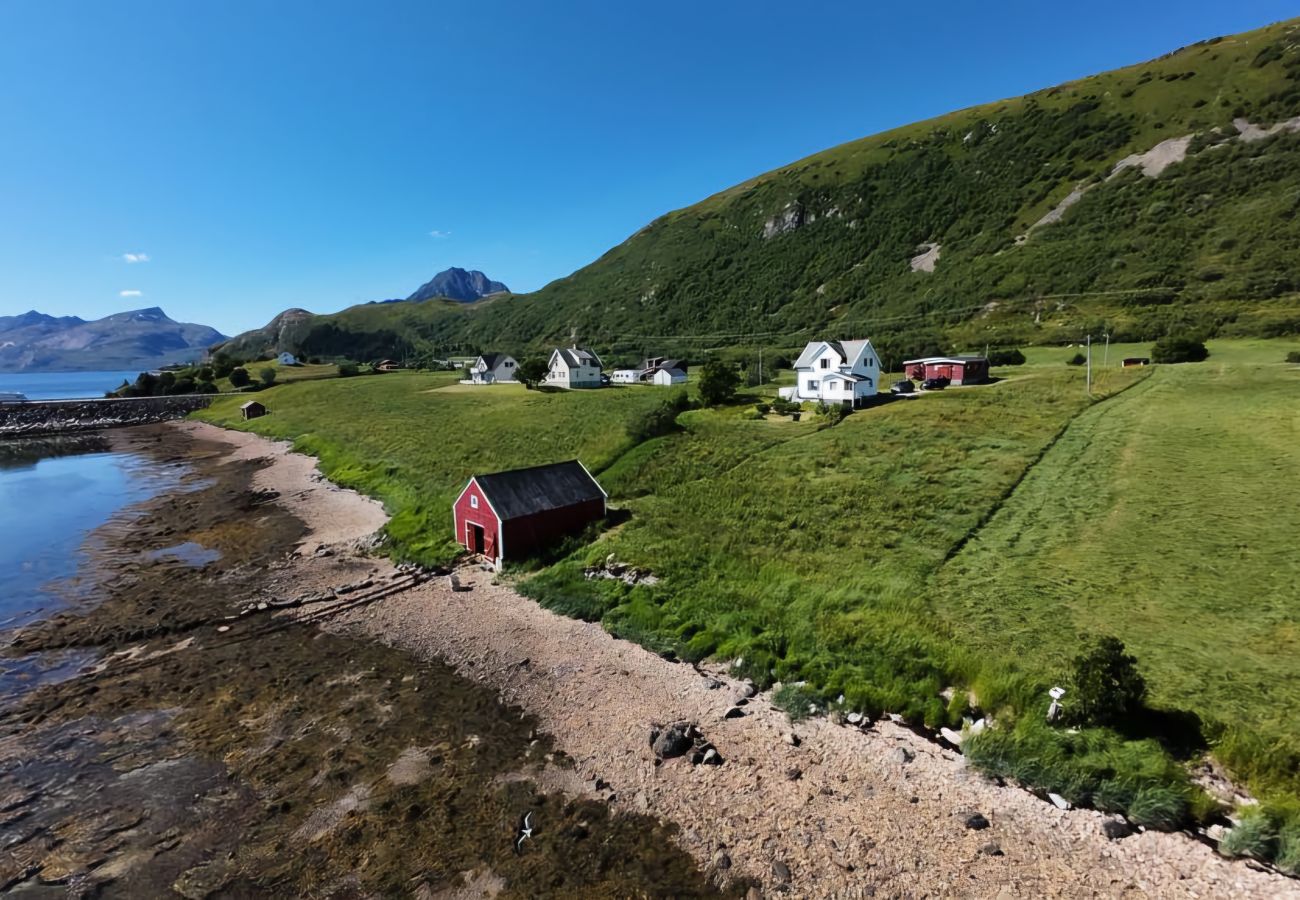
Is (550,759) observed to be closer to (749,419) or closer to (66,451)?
(749,419)

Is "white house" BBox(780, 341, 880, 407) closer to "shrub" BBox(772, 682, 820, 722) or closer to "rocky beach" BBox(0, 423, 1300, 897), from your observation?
"rocky beach" BBox(0, 423, 1300, 897)

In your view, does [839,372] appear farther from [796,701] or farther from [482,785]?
[482,785]

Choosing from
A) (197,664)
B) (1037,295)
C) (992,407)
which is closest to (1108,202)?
(1037,295)

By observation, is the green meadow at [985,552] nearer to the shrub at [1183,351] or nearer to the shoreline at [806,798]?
the shoreline at [806,798]

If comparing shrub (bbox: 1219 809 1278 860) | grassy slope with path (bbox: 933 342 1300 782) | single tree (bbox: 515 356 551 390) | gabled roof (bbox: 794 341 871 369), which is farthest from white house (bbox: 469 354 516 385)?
shrub (bbox: 1219 809 1278 860)

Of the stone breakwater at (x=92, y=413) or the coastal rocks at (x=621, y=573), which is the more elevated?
the stone breakwater at (x=92, y=413)

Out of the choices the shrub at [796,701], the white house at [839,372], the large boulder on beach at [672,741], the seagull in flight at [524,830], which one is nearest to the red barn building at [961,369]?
the white house at [839,372]
